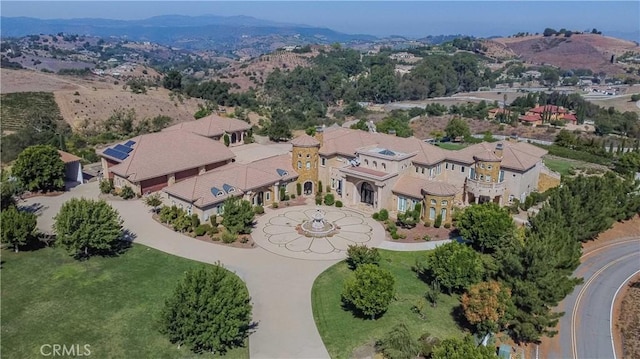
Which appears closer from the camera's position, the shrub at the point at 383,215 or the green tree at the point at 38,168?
the shrub at the point at 383,215

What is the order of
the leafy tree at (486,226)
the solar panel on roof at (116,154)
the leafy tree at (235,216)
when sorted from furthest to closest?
the solar panel on roof at (116,154), the leafy tree at (235,216), the leafy tree at (486,226)

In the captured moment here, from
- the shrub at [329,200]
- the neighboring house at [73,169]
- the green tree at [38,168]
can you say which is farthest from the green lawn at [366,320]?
the neighboring house at [73,169]

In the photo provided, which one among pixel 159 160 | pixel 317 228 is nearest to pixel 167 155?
pixel 159 160

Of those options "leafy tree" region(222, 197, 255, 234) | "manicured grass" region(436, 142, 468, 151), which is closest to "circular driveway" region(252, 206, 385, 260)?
"leafy tree" region(222, 197, 255, 234)

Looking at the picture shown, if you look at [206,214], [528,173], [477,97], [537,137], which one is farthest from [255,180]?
[477,97]

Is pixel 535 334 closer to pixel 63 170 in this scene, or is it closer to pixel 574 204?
pixel 574 204

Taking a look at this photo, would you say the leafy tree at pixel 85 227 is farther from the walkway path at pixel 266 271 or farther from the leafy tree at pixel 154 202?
the leafy tree at pixel 154 202
